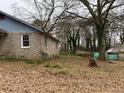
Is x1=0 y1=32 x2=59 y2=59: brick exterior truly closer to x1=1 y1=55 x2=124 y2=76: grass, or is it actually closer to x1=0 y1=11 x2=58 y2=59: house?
x1=0 y1=11 x2=58 y2=59: house

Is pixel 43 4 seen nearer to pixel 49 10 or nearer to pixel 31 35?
pixel 49 10

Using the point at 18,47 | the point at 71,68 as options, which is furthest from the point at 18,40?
the point at 71,68

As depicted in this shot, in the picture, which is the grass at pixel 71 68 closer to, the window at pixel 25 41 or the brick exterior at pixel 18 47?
the brick exterior at pixel 18 47

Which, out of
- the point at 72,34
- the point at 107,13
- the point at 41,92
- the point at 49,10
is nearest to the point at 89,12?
the point at 107,13

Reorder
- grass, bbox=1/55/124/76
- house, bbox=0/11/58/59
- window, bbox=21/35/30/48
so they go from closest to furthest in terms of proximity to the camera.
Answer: grass, bbox=1/55/124/76, house, bbox=0/11/58/59, window, bbox=21/35/30/48

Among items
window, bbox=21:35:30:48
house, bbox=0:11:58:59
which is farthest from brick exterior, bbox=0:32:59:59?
window, bbox=21:35:30:48

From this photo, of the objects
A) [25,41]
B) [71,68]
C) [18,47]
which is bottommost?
[71,68]

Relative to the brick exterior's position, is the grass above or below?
below

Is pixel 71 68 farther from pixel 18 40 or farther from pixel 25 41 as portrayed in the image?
pixel 18 40

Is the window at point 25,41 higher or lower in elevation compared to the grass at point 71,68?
higher

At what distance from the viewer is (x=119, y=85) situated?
13.3 m

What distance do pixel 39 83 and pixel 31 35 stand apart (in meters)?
15.9

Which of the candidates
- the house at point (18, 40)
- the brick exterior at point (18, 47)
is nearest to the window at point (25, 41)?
the house at point (18, 40)

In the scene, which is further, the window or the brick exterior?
the window
